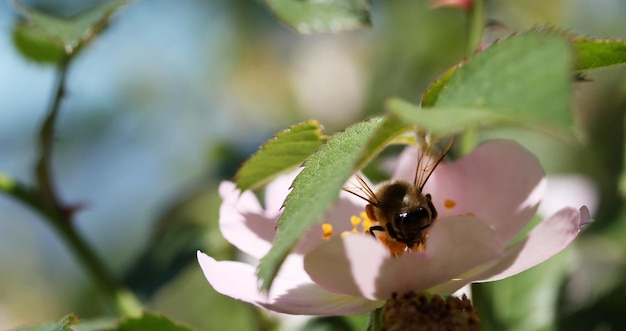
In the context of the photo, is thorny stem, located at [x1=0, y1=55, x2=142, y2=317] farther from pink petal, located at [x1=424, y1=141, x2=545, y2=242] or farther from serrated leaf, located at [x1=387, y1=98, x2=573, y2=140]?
serrated leaf, located at [x1=387, y1=98, x2=573, y2=140]

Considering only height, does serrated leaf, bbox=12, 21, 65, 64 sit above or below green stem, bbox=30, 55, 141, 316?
above

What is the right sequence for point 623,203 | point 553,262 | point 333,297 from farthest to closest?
point 623,203 < point 553,262 < point 333,297

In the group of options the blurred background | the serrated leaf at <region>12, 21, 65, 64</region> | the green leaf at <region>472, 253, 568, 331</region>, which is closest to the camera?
the green leaf at <region>472, 253, 568, 331</region>

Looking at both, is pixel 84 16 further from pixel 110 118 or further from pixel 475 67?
pixel 110 118

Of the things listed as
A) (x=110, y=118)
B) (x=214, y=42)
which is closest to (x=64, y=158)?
(x=110, y=118)

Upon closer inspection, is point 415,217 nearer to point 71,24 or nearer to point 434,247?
point 434,247

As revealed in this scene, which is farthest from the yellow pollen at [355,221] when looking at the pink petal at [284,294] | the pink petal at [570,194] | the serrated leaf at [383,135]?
the pink petal at [570,194]

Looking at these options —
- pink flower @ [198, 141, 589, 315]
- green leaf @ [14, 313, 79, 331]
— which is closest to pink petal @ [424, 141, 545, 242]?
pink flower @ [198, 141, 589, 315]
